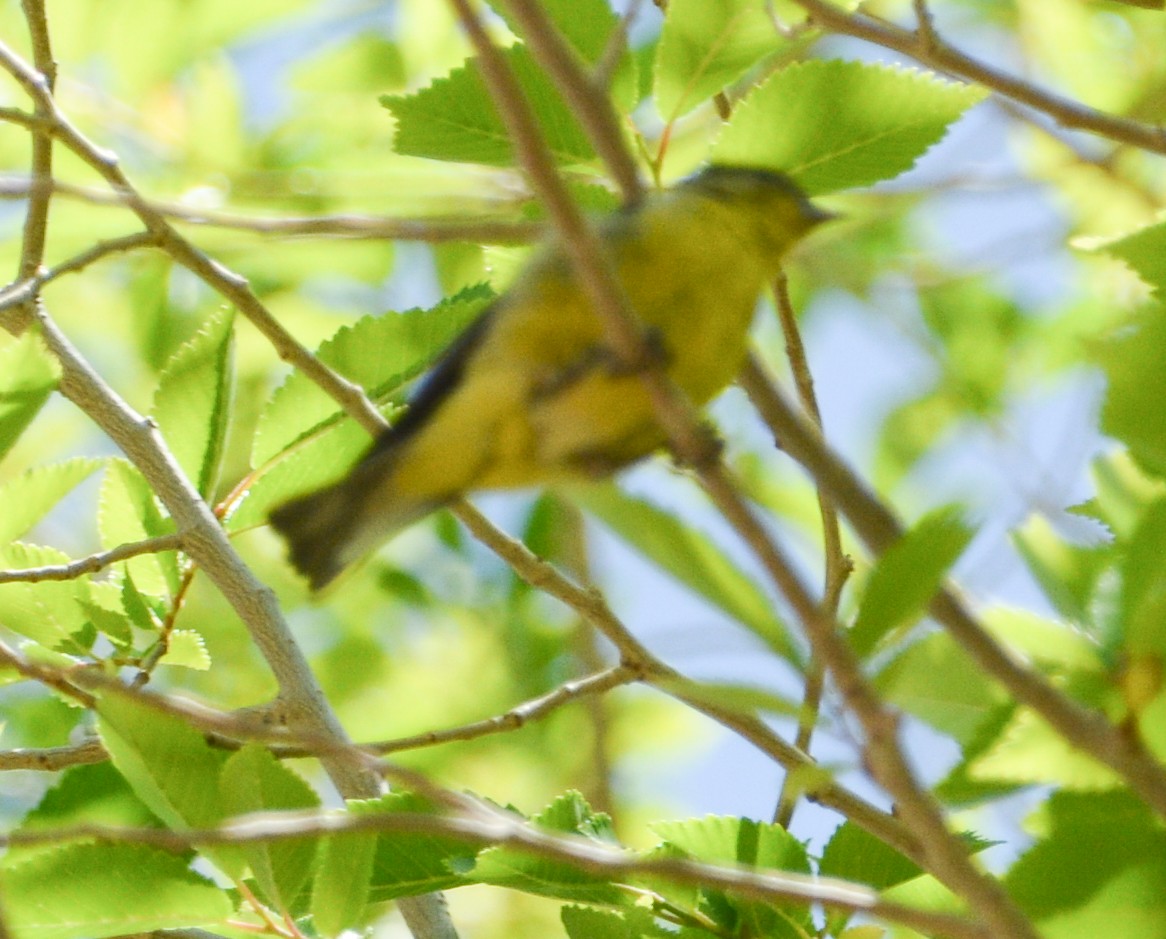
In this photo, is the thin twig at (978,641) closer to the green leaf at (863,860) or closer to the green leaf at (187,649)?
the green leaf at (863,860)

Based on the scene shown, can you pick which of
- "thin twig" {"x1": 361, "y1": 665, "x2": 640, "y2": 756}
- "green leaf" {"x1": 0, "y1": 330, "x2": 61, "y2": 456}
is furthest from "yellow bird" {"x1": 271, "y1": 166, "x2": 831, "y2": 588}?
"green leaf" {"x1": 0, "y1": 330, "x2": 61, "y2": 456}

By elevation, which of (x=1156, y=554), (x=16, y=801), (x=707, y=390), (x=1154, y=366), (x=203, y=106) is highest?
(x=203, y=106)

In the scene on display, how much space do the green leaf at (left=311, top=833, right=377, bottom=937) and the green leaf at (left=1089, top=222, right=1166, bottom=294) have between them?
Answer: 1.11m

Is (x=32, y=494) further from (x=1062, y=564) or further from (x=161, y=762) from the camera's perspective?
(x=1062, y=564)

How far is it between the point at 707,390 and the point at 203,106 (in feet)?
6.04

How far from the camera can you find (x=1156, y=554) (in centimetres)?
138

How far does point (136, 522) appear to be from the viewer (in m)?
2.70

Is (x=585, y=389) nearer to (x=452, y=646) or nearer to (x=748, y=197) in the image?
(x=748, y=197)

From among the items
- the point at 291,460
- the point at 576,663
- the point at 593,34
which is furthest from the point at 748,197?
the point at 576,663

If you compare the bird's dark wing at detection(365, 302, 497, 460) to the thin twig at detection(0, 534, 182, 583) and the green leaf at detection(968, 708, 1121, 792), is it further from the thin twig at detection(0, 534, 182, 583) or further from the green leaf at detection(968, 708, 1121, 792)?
the green leaf at detection(968, 708, 1121, 792)

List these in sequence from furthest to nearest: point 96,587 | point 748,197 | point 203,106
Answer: point 203,106, point 748,197, point 96,587

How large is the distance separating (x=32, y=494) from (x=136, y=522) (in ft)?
0.80

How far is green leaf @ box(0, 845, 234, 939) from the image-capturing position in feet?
6.29

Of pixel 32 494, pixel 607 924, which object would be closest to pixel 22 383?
pixel 32 494
